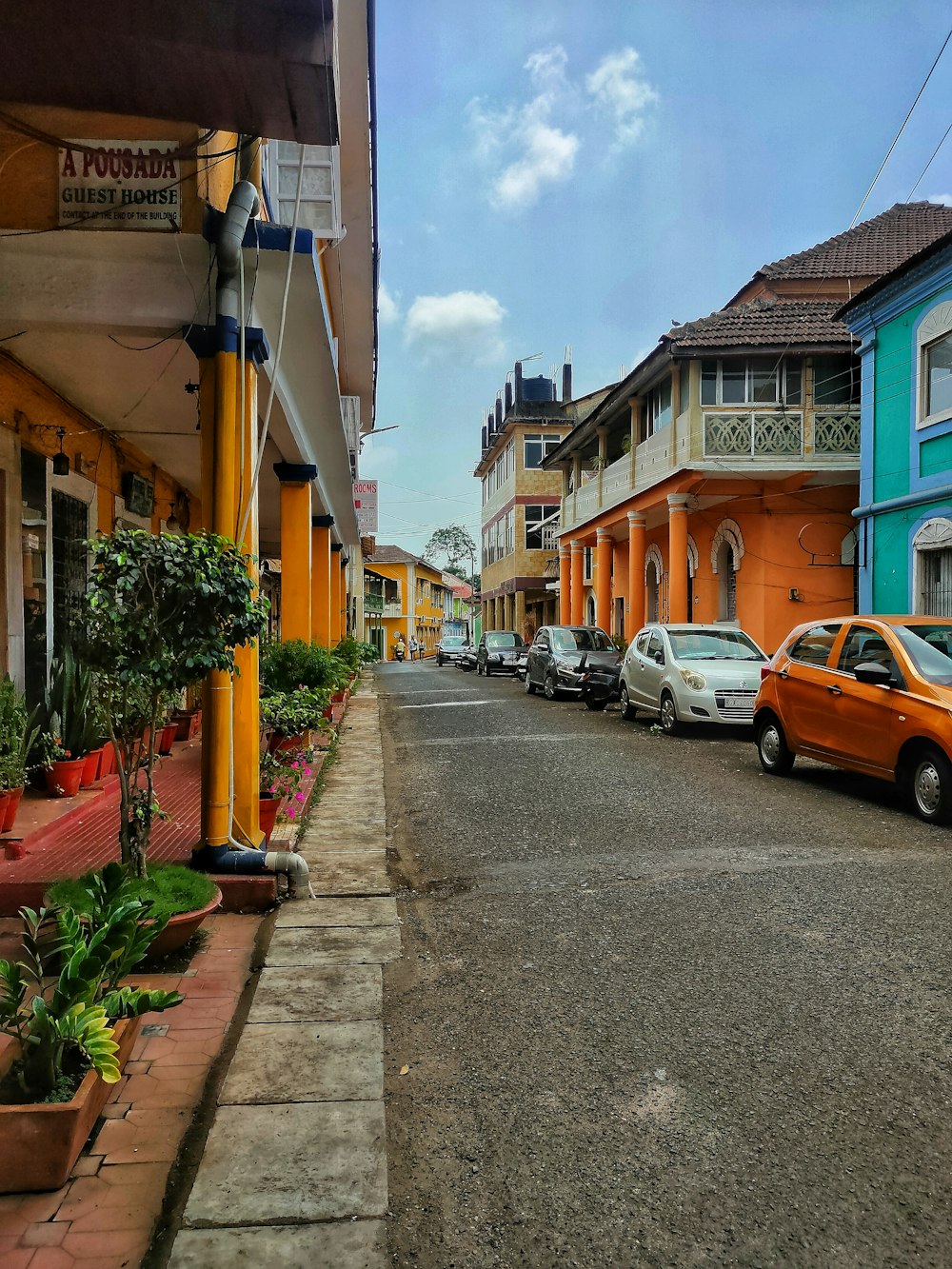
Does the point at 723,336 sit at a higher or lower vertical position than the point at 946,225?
lower

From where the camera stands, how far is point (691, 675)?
12188 millimetres

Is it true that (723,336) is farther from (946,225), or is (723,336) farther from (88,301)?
(88,301)

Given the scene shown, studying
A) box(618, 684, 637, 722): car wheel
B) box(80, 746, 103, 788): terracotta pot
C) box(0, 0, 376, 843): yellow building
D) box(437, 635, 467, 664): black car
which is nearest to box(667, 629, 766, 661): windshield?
box(618, 684, 637, 722): car wheel

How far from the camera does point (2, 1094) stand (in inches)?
99.1

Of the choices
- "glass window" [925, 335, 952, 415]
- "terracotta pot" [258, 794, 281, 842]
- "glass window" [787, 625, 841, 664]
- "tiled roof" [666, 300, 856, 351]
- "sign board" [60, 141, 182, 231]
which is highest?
"tiled roof" [666, 300, 856, 351]

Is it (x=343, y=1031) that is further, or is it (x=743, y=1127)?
(x=343, y=1031)

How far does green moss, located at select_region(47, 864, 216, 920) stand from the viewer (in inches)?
151

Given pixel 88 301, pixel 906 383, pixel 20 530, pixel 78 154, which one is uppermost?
pixel 906 383

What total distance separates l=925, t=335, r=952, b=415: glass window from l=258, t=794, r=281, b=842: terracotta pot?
11696mm

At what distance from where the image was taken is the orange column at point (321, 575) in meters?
14.6

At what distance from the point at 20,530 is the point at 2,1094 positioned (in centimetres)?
584

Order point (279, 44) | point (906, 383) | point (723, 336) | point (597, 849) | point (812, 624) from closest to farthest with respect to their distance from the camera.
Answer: point (279, 44)
point (597, 849)
point (812, 624)
point (906, 383)
point (723, 336)

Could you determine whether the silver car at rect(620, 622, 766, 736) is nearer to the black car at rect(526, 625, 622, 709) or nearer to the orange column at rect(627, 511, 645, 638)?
the black car at rect(526, 625, 622, 709)

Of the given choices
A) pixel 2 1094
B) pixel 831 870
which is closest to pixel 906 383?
pixel 831 870
